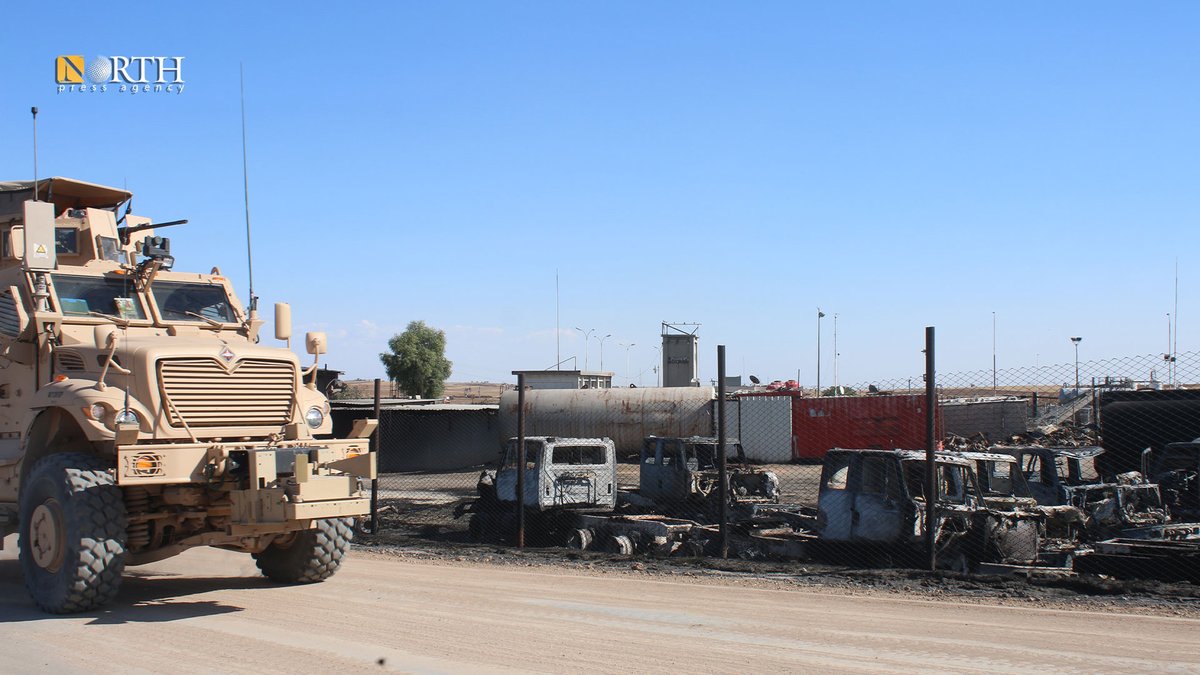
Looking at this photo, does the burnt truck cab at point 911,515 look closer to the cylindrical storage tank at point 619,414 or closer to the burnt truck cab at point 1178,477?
the burnt truck cab at point 1178,477

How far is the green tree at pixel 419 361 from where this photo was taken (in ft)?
259

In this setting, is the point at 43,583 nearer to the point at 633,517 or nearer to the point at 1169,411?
the point at 633,517

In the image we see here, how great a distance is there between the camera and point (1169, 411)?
21.7 m

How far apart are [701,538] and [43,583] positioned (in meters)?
7.61

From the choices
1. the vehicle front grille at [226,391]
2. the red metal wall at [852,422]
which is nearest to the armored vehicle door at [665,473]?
the vehicle front grille at [226,391]

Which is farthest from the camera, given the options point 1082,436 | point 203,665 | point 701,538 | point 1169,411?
point 1082,436

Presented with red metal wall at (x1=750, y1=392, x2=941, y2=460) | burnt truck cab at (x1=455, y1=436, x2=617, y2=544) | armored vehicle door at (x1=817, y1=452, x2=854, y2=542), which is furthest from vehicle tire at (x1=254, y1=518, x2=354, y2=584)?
red metal wall at (x1=750, y1=392, x2=941, y2=460)

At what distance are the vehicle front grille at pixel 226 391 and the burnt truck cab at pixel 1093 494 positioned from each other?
962cm

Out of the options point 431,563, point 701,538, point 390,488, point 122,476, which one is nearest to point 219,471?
point 122,476

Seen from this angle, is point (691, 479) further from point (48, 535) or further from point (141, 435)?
point (48, 535)

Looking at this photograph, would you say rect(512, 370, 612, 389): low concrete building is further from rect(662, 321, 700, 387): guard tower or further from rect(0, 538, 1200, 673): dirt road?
rect(0, 538, 1200, 673): dirt road

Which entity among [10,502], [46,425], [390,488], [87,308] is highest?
[87,308]

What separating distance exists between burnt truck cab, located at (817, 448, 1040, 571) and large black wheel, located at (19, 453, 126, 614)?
299 inches

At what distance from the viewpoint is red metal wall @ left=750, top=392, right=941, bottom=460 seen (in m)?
33.0
